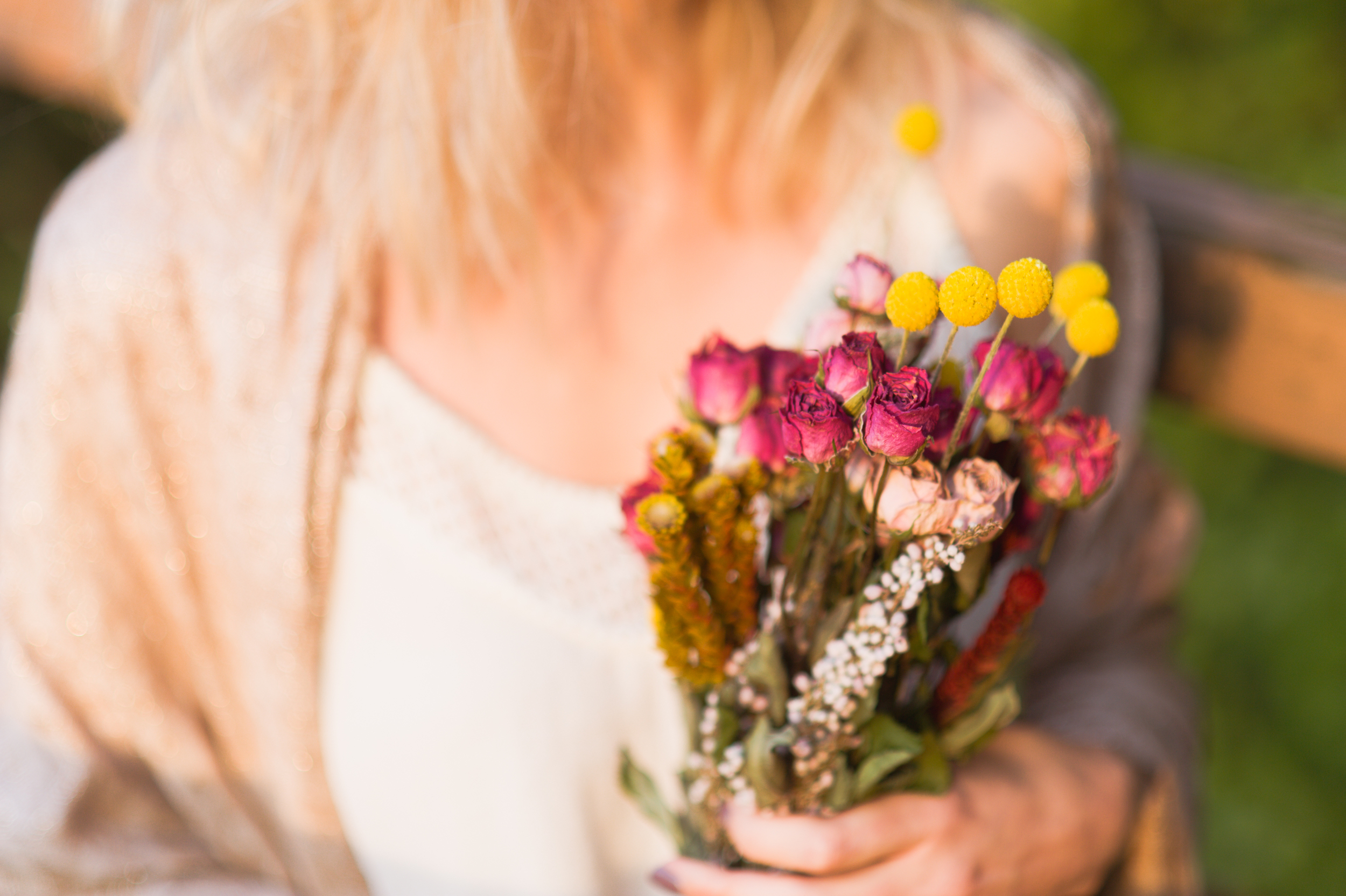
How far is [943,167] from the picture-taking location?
0.88 metres

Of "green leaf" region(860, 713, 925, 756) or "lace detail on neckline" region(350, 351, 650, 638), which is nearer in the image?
"green leaf" region(860, 713, 925, 756)

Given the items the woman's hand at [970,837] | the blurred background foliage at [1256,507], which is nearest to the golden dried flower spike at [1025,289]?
the woman's hand at [970,837]

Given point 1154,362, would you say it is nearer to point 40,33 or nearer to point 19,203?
point 40,33

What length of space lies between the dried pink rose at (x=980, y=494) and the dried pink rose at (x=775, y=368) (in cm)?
10

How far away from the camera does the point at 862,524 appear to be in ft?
1.54

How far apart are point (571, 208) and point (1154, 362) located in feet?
2.06

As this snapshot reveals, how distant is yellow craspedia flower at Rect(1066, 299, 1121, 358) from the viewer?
43 cm

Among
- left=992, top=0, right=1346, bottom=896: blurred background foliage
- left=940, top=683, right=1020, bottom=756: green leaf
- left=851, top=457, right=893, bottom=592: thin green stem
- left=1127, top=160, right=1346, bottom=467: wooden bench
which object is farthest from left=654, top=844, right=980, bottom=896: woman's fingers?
left=992, top=0, right=1346, bottom=896: blurred background foliage

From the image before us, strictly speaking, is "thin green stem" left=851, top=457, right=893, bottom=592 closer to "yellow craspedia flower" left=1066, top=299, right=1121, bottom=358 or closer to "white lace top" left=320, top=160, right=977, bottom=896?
"yellow craspedia flower" left=1066, top=299, right=1121, bottom=358

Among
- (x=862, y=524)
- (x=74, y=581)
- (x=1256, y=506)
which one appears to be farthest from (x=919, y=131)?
(x=1256, y=506)

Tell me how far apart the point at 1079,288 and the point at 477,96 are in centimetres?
50

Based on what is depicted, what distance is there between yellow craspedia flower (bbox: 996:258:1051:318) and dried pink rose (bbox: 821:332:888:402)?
0.18ft

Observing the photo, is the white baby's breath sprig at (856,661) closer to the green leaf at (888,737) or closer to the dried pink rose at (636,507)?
the green leaf at (888,737)

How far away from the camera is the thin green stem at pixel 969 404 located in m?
0.42
